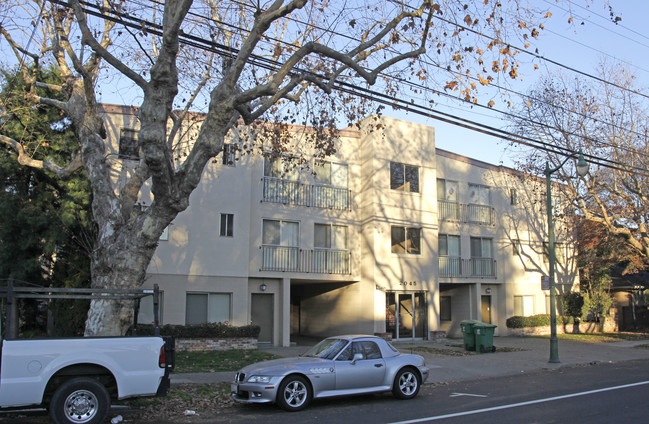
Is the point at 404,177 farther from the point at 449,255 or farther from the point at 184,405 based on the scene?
the point at 184,405

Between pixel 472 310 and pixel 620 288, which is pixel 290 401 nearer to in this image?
pixel 472 310

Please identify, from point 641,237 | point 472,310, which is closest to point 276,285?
point 472,310

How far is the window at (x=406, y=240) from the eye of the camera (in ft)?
76.2

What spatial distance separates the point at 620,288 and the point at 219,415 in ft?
98.9

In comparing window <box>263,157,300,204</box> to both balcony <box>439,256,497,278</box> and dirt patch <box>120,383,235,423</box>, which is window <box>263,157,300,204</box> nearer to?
balcony <box>439,256,497,278</box>

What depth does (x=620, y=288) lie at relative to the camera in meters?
32.1

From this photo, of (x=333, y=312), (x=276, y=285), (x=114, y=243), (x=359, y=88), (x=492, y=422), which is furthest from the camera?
(x=333, y=312)

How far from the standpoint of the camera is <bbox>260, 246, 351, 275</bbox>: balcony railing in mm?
20891

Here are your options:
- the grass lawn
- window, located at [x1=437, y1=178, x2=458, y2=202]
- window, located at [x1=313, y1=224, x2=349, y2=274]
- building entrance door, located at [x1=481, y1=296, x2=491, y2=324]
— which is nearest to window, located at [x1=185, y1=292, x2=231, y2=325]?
the grass lawn

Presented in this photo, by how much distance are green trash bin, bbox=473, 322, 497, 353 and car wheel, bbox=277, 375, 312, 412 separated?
1133 centimetres

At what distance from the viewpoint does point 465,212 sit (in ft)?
87.7

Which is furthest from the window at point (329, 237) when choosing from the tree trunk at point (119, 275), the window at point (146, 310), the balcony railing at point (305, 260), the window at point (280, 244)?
the tree trunk at point (119, 275)

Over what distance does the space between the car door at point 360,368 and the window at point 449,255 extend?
15449 mm

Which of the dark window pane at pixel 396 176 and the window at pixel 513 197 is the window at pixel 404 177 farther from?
the window at pixel 513 197
